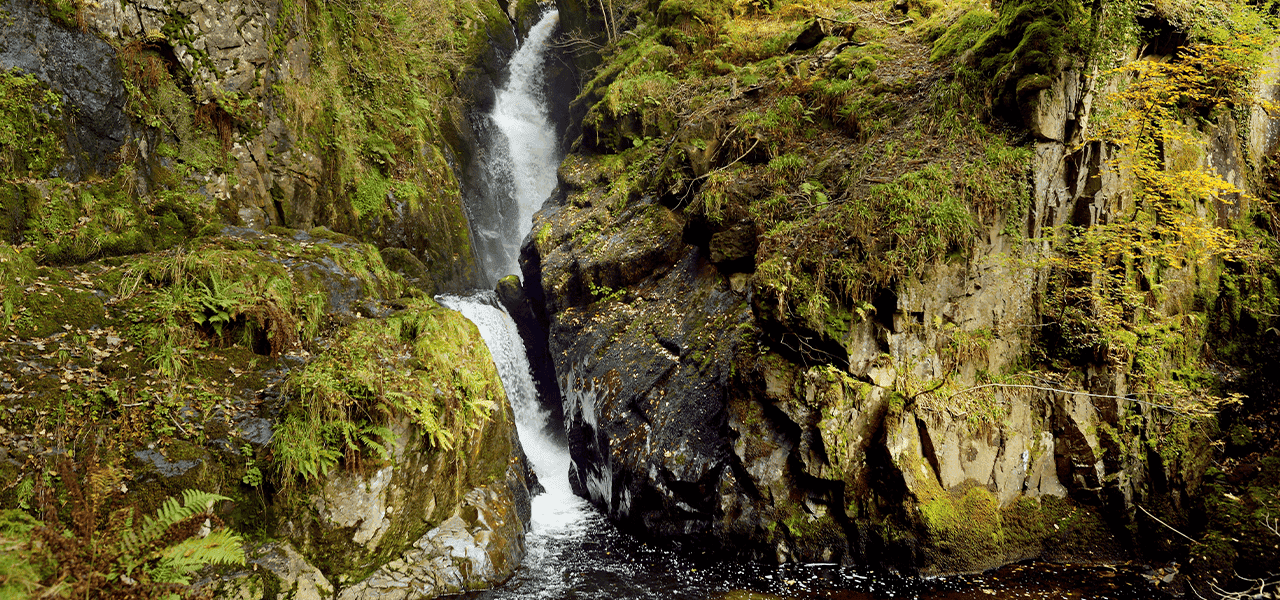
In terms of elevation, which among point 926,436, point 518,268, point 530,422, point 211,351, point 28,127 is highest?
point 28,127

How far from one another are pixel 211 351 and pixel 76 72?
14.0 ft

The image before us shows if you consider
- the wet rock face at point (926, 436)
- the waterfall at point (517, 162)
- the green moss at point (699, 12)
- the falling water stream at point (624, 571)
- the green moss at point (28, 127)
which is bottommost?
the falling water stream at point (624, 571)

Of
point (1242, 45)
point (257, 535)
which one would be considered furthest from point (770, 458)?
point (1242, 45)

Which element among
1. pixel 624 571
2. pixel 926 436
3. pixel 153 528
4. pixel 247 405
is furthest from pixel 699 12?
pixel 153 528

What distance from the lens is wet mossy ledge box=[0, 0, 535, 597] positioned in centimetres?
467

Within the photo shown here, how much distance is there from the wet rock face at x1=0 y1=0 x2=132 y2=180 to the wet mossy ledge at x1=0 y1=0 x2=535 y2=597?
2 centimetres

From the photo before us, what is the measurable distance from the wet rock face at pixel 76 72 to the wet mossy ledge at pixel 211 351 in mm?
20

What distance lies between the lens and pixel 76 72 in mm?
7043

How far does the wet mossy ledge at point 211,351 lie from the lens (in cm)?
467

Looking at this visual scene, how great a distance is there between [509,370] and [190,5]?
7.29 m

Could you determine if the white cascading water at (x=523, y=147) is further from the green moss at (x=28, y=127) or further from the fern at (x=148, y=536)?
the fern at (x=148, y=536)

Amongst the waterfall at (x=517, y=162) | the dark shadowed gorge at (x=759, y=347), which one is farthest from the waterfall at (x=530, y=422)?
the waterfall at (x=517, y=162)

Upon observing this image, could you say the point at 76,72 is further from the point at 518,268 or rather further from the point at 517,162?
the point at 517,162

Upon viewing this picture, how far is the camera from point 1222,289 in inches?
292
